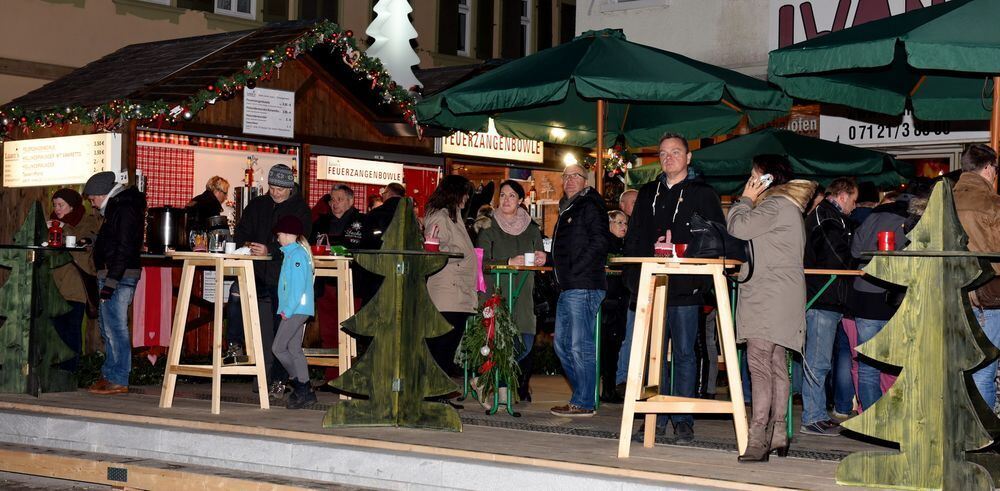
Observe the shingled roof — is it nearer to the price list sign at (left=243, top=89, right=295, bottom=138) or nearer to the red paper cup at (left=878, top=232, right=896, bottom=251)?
the price list sign at (left=243, top=89, right=295, bottom=138)

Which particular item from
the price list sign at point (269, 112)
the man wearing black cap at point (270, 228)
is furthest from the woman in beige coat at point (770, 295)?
the price list sign at point (269, 112)

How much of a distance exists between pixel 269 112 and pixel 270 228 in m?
5.06

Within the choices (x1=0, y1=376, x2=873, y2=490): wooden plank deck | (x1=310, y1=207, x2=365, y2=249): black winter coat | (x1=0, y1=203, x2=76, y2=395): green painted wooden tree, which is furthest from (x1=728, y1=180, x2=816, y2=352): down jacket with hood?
(x1=0, y1=203, x2=76, y2=395): green painted wooden tree

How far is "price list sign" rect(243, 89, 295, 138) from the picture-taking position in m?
15.9

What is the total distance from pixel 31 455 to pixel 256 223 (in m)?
2.83

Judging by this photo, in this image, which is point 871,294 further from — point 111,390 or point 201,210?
point 201,210

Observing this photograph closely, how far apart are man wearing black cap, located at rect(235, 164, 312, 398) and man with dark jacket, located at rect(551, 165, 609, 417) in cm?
217

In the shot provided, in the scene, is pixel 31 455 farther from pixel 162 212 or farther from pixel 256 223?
pixel 162 212

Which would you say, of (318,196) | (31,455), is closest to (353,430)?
(31,455)

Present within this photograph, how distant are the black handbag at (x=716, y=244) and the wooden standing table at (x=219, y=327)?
3719 millimetres

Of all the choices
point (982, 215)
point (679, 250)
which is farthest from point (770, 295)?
point (982, 215)

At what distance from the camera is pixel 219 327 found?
10.3m

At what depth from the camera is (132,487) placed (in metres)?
8.74

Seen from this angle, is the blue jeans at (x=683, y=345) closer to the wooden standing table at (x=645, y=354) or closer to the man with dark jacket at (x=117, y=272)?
the wooden standing table at (x=645, y=354)
